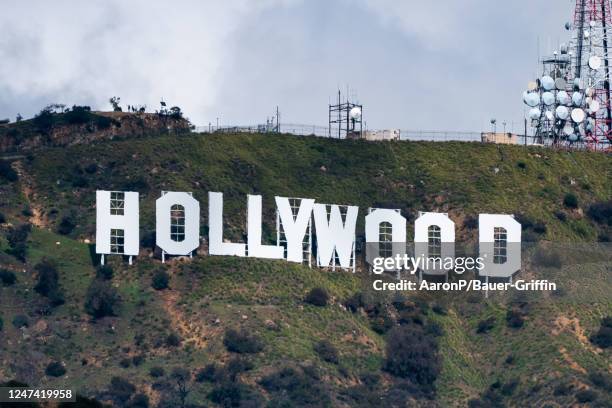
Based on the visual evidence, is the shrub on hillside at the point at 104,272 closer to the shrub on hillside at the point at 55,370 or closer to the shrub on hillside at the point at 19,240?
the shrub on hillside at the point at 19,240

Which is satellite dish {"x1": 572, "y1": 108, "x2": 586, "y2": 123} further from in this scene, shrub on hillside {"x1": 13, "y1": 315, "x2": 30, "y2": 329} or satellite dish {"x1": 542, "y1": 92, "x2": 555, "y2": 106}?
shrub on hillside {"x1": 13, "y1": 315, "x2": 30, "y2": 329}

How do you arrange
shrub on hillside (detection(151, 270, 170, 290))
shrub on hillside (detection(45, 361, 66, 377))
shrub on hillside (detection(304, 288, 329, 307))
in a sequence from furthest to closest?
shrub on hillside (detection(304, 288, 329, 307))
shrub on hillside (detection(151, 270, 170, 290))
shrub on hillside (detection(45, 361, 66, 377))

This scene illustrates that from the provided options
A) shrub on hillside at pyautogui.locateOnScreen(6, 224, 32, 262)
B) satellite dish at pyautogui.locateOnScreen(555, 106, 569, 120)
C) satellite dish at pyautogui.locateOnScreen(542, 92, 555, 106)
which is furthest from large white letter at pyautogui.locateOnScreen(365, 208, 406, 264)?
shrub on hillside at pyautogui.locateOnScreen(6, 224, 32, 262)

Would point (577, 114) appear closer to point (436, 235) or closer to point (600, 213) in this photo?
point (600, 213)

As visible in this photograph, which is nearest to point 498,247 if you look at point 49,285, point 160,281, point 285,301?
point 285,301

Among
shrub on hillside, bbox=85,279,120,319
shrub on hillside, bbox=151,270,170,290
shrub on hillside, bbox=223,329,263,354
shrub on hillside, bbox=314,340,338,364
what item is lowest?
shrub on hillside, bbox=314,340,338,364

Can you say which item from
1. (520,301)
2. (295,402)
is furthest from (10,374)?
(520,301)

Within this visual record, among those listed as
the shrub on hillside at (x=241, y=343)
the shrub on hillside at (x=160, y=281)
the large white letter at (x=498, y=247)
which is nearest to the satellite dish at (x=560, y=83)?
the large white letter at (x=498, y=247)
